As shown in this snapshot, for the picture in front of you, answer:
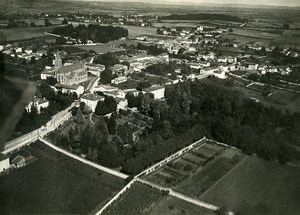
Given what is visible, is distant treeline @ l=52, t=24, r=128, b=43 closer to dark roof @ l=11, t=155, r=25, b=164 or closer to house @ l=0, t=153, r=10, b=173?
dark roof @ l=11, t=155, r=25, b=164

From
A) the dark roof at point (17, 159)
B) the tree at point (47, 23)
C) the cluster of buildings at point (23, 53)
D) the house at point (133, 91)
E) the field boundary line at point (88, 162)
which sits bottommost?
the field boundary line at point (88, 162)

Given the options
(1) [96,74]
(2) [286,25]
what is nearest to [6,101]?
(2) [286,25]

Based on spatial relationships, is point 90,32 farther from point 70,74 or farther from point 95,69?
point 70,74

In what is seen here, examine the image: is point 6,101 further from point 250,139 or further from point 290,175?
point 250,139

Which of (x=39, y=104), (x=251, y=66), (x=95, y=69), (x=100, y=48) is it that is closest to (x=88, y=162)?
(x=39, y=104)

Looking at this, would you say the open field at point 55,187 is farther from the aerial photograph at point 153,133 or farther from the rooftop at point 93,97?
the rooftop at point 93,97

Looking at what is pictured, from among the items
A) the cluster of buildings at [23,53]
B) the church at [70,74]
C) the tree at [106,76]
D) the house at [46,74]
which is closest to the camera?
the church at [70,74]

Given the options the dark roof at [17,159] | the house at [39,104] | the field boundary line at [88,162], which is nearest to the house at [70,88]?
the house at [39,104]
